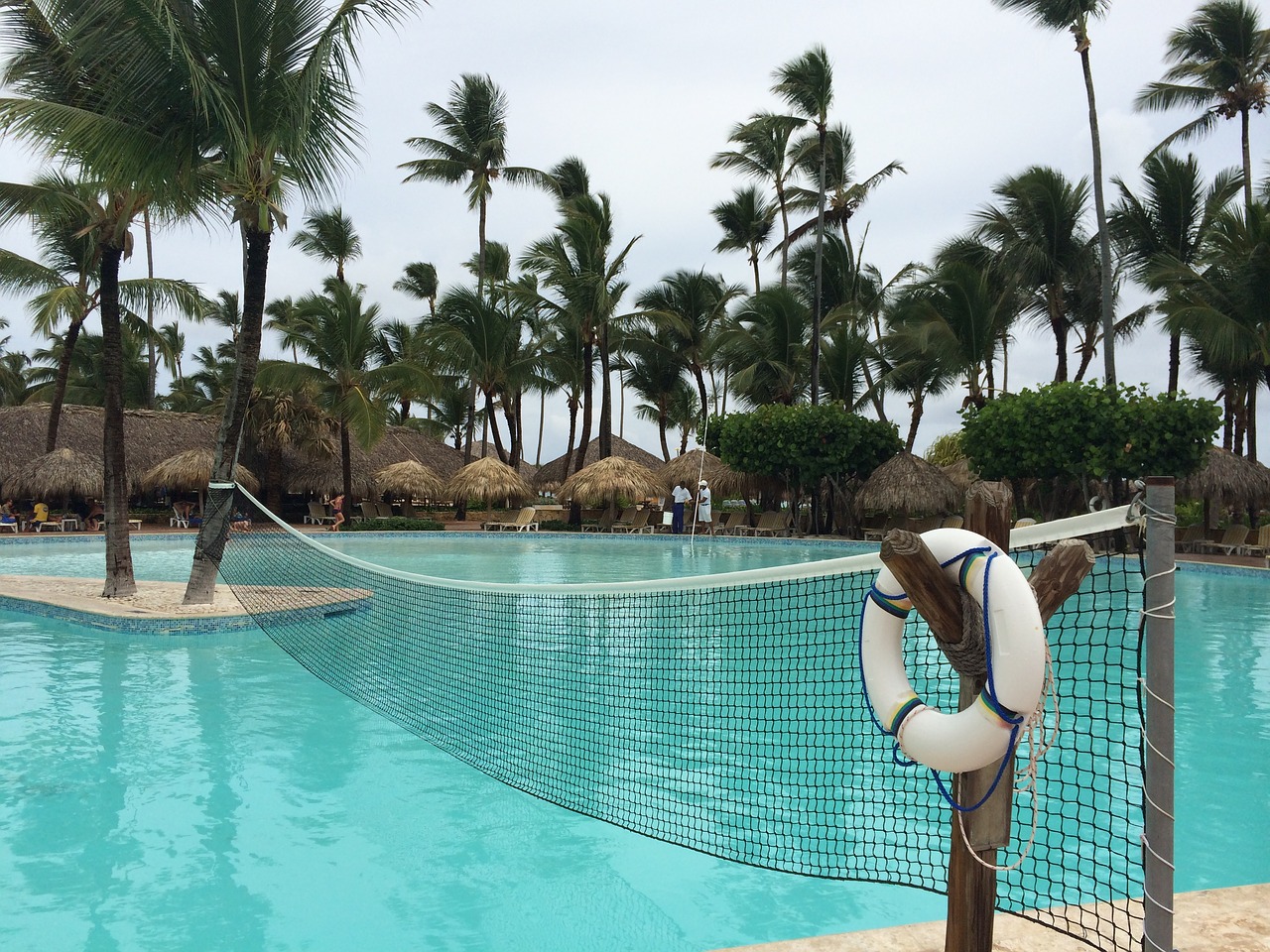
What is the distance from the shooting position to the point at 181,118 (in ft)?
30.8

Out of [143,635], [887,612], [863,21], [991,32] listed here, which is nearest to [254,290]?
[143,635]

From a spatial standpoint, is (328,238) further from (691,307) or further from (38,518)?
(38,518)

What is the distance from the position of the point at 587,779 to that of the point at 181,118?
8.09 m

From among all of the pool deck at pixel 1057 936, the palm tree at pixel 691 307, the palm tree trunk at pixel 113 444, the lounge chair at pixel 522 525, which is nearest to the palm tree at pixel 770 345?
the palm tree at pixel 691 307

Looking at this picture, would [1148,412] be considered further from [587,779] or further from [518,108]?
[518,108]

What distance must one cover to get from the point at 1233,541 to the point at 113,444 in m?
22.2

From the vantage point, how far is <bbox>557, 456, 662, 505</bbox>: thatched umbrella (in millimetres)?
29312

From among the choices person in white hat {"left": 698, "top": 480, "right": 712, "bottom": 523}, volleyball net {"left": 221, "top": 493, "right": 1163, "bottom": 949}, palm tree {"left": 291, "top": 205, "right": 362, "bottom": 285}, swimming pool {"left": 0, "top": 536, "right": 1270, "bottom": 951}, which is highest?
palm tree {"left": 291, "top": 205, "right": 362, "bottom": 285}

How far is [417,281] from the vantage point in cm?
4631

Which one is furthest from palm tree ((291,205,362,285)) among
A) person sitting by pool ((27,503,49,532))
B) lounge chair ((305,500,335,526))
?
person sitting by pool ((27,503,49,532))

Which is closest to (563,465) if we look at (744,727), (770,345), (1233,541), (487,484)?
(487,484)

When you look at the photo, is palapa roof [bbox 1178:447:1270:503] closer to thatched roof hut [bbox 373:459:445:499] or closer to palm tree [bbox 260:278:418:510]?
palm tree [bbox 260:278:418:510]

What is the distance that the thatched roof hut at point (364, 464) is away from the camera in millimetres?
31656

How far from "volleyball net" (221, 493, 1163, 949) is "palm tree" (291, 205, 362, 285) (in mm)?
28693
